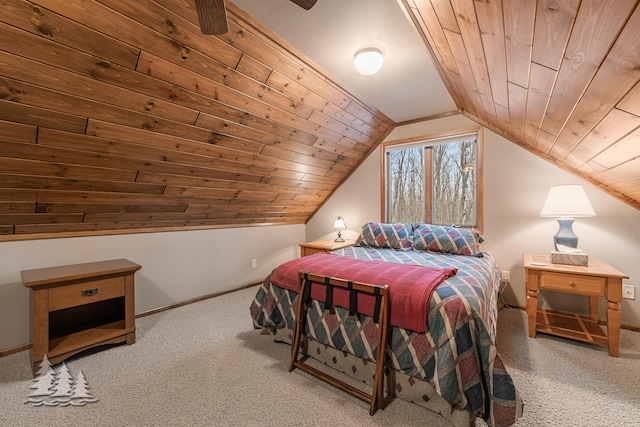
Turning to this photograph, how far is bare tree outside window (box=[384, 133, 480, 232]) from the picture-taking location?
3299 mm

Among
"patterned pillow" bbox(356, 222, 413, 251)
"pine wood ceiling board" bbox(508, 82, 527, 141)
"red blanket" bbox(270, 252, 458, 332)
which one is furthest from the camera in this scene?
"patterned pillow" bbox(356, 222, 413, 251)

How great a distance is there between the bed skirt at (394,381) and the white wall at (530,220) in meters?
2.05

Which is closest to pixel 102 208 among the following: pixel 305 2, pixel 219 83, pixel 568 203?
pixel 219 83

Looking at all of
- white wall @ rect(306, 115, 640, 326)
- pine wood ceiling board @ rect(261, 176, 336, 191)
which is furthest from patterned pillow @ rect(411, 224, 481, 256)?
pine wood ceiling board @ rect(261, 176, 336, 191)

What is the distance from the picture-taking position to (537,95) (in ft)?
4.94

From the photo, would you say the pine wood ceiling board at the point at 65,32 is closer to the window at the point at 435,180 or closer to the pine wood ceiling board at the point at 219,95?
the pine wood ceiling board at the point at 219,95

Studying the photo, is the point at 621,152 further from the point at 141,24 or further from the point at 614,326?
the point at 141,24

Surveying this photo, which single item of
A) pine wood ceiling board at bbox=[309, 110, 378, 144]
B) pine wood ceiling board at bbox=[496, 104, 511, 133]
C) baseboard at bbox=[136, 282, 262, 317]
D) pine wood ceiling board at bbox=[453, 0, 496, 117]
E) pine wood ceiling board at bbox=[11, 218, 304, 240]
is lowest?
baseboard at bbox=[136, 282, 262, 317]

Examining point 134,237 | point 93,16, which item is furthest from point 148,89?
point 134,237

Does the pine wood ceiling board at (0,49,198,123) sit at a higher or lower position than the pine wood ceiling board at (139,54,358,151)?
lower

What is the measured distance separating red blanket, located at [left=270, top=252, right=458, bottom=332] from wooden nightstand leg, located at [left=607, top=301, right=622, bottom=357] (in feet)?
3.96

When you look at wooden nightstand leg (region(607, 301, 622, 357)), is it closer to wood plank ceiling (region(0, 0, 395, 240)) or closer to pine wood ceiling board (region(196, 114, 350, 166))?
wood plank ceiling (region(0, 0, 395, 240))

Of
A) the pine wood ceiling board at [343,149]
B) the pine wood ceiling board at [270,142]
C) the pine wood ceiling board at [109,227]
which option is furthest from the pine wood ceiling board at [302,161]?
the pine wood ceiling board at [109,227]

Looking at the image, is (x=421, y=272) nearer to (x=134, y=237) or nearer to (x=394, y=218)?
(x=394, y=218)
